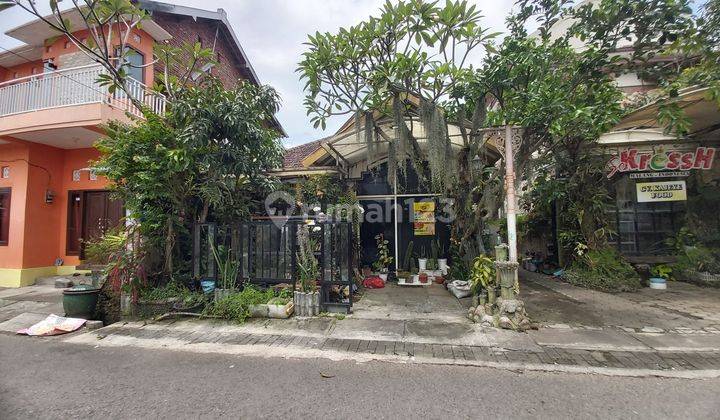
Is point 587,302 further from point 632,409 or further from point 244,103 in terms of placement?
point 244,103

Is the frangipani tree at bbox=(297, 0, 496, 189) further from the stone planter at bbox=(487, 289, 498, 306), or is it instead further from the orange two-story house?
the orange two-story house

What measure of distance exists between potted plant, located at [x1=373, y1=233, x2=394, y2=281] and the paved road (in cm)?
465

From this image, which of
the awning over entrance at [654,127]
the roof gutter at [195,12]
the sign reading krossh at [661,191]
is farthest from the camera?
the roof gutter at [195,12]

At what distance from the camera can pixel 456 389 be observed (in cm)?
321

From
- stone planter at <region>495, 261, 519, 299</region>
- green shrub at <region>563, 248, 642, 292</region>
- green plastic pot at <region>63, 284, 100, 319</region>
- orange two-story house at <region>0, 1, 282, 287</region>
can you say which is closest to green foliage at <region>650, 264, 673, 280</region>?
green shrub at <region>563, 248, 642, 292</region>

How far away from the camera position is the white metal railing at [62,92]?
791cm

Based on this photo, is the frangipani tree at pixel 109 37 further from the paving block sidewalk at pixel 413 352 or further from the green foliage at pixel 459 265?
the green foliage at pixel 459 265

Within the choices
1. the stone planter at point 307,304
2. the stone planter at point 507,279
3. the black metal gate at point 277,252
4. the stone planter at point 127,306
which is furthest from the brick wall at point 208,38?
the stone planter at point 507,279

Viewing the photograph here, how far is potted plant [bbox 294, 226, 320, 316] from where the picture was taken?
5.53 metres

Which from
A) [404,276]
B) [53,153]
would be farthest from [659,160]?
[53,153]

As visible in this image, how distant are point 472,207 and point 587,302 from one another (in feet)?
8.93

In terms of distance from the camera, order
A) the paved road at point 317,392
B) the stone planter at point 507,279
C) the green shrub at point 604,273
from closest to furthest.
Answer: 1. the paved road at point 317,392
2. the stone planter at point 507,279
3. the green shrub at point 604,273

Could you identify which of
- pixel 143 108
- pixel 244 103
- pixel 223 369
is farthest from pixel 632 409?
pixel 143 108

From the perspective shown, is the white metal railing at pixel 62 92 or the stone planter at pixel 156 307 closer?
the stone planter at pixel 156 307
